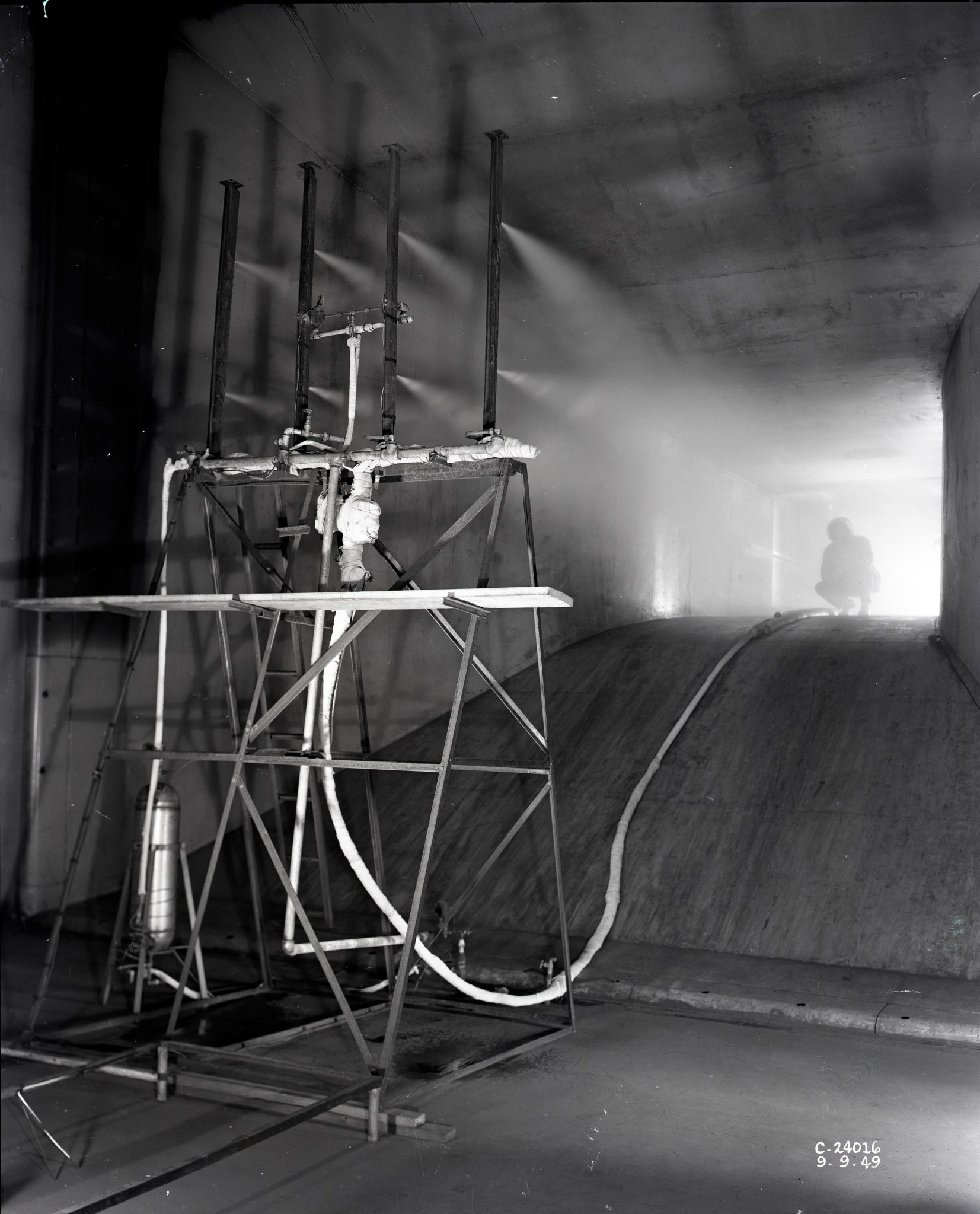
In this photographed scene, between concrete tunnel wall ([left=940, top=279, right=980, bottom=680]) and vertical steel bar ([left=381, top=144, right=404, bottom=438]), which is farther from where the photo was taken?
concrete tunnel wall ([left=940, top=279, right=980, bottom=680])

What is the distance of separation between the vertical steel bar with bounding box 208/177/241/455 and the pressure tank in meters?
1.82

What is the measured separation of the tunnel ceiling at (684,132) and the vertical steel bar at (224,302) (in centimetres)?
146

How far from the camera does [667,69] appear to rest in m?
6.27

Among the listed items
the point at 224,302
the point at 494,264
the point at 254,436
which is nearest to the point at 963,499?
the point at 494,264

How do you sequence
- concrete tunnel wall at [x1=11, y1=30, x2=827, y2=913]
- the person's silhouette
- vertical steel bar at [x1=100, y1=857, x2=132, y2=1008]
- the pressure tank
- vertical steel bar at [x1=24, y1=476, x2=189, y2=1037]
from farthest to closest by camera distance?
the person's silhouette
concrete tunnel wall at [x1=11, y1=30, x2=827, y2=913]
the pressure tank
vertical steel bar at [x1=100, y1=857, x2=132, y2=1008]
vertical steel bar at [x1=24, y1=476, x2=189, y2=1037]

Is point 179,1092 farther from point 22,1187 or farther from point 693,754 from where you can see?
point 693,754

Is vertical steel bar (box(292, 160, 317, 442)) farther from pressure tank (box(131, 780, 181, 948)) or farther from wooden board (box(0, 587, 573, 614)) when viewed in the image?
pressure tank (box(131, 780, 181, 948))

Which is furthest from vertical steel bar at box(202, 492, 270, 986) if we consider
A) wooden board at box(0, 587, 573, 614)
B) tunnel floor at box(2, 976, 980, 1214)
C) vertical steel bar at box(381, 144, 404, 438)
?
tunnel floor at box(2, 976, 980, 1214)

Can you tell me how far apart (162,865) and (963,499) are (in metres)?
7.10

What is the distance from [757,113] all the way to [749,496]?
13.2 m

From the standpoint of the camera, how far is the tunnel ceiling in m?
5.95

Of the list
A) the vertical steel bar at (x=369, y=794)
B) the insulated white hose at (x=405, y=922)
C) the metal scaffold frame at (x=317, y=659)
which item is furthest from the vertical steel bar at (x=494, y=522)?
the vertical steel bar at (x=369, y=794)

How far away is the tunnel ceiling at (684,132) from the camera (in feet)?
19.5

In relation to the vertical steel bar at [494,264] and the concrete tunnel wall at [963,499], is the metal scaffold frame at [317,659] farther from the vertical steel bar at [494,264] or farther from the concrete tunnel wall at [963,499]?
the concrete tunnel wall at [963,499]
